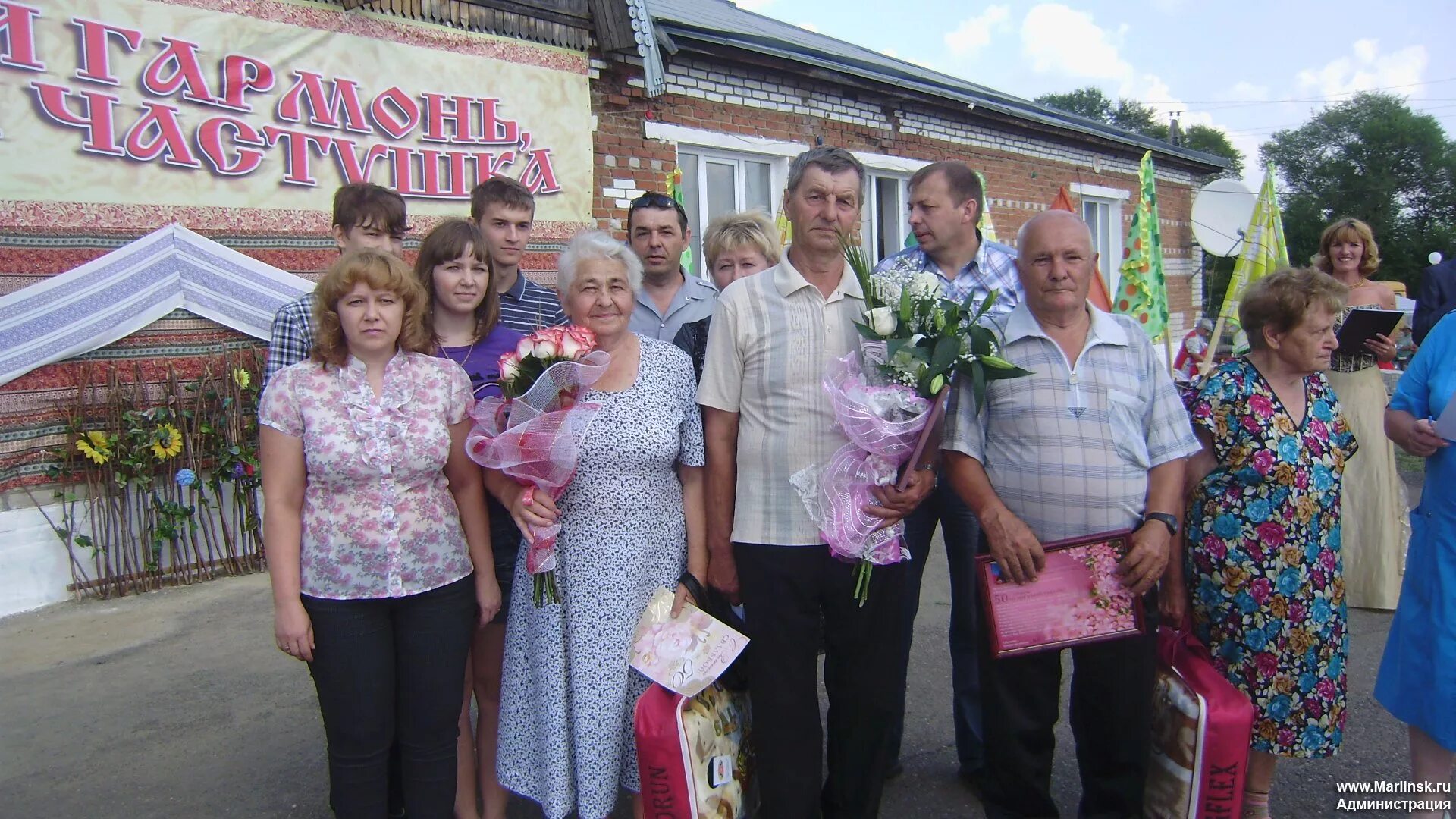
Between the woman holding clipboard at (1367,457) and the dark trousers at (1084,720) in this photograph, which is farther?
the woman holding clipboard at (1367,457)

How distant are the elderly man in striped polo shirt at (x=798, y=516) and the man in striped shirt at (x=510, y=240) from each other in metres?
0.90

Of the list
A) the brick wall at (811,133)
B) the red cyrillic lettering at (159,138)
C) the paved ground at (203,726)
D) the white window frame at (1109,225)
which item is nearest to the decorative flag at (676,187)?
the brick wall at (811,133)

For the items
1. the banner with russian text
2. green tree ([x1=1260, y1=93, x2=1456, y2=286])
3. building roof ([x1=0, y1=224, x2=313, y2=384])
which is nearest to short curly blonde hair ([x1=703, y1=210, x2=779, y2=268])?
building roof ([x1=0, y1=224, x2=313, y2=384])

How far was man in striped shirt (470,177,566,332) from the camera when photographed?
10.6 feet

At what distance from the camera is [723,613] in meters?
2.71

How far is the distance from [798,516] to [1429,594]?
76.6 inches

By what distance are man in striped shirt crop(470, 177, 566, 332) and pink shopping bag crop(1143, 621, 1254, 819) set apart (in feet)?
7.51

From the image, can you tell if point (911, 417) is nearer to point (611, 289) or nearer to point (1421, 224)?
point (611, 289)

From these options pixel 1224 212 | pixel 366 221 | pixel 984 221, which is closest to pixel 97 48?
pixel 366 221

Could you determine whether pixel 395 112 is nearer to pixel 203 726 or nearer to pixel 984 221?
pixel 984 221

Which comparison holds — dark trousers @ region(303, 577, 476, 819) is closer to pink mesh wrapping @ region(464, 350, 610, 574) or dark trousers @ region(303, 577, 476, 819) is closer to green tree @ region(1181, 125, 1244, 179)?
pink mesh wrapping @ region(464, 350, 610, 574)

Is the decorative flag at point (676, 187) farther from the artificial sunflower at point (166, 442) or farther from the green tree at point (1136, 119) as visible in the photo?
the green tree at point (1136, 119)

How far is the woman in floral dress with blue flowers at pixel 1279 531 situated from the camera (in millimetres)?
2652

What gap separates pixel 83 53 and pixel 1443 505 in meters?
6.32
